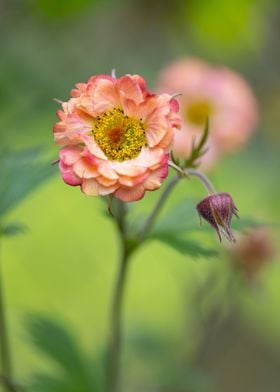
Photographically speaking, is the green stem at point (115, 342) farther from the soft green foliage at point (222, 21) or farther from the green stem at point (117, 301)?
the soft green foliage at point (222, 21)

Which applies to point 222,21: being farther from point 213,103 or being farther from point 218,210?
point 218,210

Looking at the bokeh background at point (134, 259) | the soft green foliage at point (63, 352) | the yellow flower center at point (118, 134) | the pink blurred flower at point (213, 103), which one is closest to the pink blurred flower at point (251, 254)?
the bokeh background at point (134, 259)

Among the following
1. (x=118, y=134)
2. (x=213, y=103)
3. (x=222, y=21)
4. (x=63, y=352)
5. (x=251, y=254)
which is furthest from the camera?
(x=222, y=21)

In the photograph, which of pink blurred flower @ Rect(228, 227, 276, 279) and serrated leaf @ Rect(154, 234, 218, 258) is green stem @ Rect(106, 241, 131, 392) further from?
pink blurred flower @ Rect(228, 227, 276, 279)

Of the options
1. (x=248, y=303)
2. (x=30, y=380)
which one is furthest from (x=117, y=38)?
(x=30, y=380)

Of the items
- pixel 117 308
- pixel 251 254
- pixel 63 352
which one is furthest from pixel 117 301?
pixel 251 254

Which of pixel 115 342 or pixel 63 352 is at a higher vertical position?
pixel 115 342

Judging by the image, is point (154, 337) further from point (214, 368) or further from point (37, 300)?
point (214, 368)
